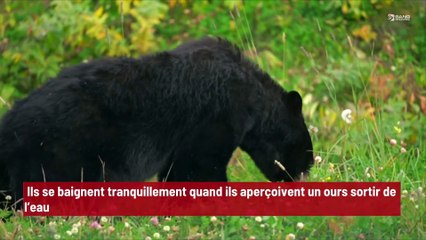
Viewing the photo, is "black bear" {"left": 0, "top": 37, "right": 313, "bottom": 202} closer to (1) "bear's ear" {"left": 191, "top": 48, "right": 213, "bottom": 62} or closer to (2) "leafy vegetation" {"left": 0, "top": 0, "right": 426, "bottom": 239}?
(1) "bear's ear" {"left": 191, "top": 48, "right": 213, "bottom": 62}

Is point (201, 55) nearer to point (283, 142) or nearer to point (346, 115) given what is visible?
point (283, 142)

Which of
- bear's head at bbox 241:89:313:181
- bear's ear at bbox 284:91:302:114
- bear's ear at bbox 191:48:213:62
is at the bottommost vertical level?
bear's head at bbox 241:89:313:181

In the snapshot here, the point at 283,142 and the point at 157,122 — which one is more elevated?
the point at 157,122

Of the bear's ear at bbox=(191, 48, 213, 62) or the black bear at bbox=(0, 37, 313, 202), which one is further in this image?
the bear's ear at bbox=(191, 48, 213, 62)

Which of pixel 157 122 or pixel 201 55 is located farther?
pixel 201 55

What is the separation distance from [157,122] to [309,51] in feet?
14.4

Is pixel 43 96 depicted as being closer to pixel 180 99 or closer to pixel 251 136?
pixel 180 99

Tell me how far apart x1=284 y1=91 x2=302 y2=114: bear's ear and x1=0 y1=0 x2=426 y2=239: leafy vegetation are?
516 millimetres

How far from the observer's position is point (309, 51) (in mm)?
10500

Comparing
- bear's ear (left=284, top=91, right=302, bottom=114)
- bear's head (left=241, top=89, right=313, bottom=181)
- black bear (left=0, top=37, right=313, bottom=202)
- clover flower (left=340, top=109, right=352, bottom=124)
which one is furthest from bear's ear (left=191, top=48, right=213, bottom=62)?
clover flower (left=340, top=109, right=352, bottom=124)

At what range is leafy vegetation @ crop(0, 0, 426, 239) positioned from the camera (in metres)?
7.72

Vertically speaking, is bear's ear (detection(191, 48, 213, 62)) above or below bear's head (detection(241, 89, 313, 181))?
above

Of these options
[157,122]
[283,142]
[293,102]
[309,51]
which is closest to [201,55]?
[157,122]

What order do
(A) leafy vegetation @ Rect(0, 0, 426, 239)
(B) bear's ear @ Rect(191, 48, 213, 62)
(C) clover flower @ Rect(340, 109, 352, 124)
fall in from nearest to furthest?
(B) bear's ear @ Rect(191, 48, 213, 62) < (C) clover flower @ Rect(340, 109, 352, 124) < (A) leafy vegetation @ Rect(0, 0, 426, 239)
